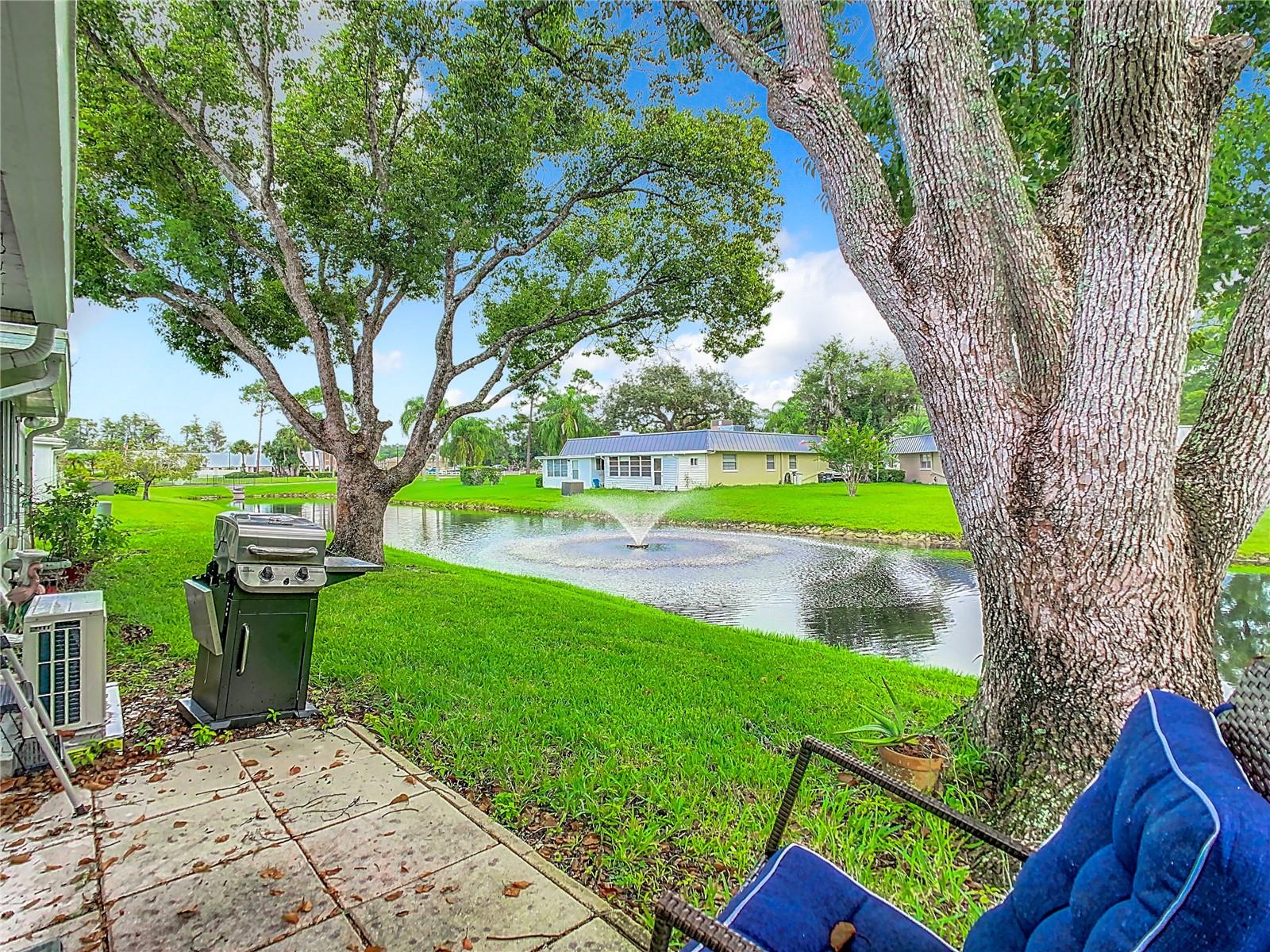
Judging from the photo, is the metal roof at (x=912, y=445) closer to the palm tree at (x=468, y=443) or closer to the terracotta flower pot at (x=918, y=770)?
the palm tree at (x=468, y=443)

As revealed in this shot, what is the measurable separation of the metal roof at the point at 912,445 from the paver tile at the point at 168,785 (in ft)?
109

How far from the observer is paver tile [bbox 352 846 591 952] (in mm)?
1808

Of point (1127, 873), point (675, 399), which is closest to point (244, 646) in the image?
point (1127, 873)

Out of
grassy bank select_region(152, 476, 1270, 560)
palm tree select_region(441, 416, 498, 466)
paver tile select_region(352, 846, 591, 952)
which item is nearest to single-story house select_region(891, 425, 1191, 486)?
grassy bank select_region(152, 476, 1270, 560)

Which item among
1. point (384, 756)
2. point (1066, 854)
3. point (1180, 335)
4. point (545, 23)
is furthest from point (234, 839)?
point (545, 23)

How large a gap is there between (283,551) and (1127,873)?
3.26 meters

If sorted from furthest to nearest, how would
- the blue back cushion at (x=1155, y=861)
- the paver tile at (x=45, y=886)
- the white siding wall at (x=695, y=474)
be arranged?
the white siding wall at (x=695, y=474)
the paver tile at (x=45, y=886)
the blue back cushion at (x=1155, y=861)

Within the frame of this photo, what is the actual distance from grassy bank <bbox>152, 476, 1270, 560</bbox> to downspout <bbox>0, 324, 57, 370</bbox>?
11.7 m

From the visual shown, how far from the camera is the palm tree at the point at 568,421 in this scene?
42500mm

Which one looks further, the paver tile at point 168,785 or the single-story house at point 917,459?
the single-story house at point 917,459

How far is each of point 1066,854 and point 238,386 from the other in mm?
21394

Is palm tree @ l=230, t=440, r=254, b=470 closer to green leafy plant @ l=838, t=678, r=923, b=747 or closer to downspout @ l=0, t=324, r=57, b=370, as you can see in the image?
downspout @ l=0, t=324, r=57, b=370

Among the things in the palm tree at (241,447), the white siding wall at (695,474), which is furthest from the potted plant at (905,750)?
the palm tree at (241,447)

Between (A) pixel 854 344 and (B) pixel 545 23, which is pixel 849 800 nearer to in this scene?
(B) pixel 545 23
